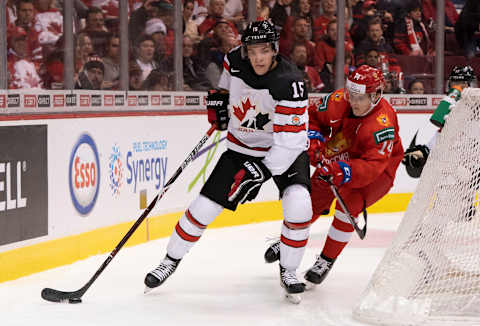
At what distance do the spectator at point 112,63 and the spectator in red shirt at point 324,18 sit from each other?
2044 millimetres

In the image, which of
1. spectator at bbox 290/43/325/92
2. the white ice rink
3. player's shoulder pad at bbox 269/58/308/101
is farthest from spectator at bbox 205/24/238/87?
player's shoulder pad at bbox 269/58/308/101

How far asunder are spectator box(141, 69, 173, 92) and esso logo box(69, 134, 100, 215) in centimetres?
100

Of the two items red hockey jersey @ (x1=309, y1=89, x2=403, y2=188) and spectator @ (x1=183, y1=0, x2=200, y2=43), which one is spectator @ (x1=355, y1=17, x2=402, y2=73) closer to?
spectator @ (x1=183, y1=0, x2=200, y2=43)

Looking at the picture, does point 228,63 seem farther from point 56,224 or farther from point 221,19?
point 221,19

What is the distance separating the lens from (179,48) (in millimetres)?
6164

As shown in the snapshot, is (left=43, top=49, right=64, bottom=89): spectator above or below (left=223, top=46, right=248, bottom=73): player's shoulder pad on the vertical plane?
below

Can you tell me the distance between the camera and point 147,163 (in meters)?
5.45

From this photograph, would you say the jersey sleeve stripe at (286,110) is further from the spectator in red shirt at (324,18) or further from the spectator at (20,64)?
the spectator in red shirt at (324,18)

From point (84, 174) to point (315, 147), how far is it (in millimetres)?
1507

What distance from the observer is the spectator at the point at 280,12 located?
683 centimetres

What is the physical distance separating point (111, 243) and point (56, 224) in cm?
58

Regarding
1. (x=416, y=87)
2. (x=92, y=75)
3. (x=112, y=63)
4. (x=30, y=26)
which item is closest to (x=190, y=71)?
(x=112, y=63)

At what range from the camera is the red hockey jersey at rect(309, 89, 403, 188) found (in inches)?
152

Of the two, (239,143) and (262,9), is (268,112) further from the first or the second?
(262,9)
